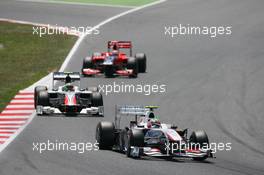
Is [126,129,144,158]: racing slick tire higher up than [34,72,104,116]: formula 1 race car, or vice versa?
[34,72,104,116]: formula 1 race car

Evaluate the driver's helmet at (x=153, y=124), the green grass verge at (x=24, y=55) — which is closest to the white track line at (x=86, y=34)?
the green grass verge at (x=24, y=55)

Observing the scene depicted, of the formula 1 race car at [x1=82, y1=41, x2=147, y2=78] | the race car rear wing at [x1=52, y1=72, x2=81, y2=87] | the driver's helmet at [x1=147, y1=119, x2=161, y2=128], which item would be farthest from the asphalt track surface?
the race car rear wing at [x1=52, y1=72, x2=81, y2=87]

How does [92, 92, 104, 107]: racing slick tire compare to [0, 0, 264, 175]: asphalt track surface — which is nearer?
[0, 0, 264, 175]: asphalt track surface

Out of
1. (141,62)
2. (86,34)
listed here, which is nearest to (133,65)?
(141,62)

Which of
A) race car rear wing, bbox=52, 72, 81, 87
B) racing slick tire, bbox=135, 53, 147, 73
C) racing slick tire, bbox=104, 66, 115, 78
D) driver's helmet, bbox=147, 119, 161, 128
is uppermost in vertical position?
racing slick tire, bbox=135, 53, 147, 73

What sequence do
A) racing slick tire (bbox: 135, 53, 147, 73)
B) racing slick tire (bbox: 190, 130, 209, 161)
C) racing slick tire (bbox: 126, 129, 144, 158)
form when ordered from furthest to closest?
racing slick tire (bbox: 135, 53, 147, 73) → racing slick tire (bbox: 190, 130, 209, 161) → racing slick tire (bbox: 126, 129, 144, 158)

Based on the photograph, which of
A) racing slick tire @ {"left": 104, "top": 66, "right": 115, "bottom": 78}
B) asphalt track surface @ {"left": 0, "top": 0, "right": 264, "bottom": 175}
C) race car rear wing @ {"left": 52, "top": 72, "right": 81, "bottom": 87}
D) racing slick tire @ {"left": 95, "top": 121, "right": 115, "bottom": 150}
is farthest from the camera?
racing slick tire @ {"left": 104, "top": 66, "right": 115, "bottom": 78}

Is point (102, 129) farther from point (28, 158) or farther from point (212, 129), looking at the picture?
point (212, 129)

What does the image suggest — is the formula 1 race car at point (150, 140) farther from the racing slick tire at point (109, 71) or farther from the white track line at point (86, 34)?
the white track line at point (86, 34)

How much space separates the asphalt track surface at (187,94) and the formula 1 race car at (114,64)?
55 cm

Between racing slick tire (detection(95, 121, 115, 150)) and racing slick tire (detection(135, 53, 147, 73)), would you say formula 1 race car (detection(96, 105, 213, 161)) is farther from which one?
racing slick tire (detection(135, 53, 147, 73))

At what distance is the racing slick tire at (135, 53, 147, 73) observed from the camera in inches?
1544

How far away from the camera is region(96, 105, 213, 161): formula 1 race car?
22.3 meters

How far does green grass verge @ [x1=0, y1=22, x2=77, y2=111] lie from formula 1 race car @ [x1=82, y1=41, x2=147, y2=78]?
2.13 metres
